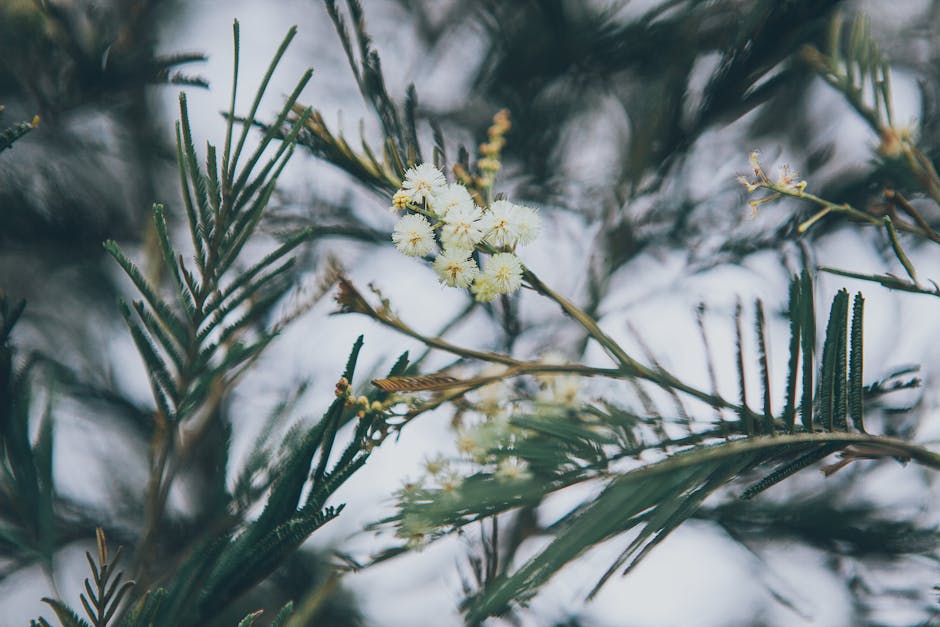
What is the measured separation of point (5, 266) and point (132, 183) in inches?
9.0

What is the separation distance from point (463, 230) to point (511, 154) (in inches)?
24.7

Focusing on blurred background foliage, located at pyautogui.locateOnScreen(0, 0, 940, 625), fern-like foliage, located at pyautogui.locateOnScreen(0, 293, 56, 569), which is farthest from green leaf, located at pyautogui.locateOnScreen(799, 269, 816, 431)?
fern-like foliage, located at pyautogui.locateOnScreen(0, 293, 56, 569)

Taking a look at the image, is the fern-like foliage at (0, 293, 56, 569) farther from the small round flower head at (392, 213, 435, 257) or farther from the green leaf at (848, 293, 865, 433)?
the green leaf at (848, 293, 865, 433)

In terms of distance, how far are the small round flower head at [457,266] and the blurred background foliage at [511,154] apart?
42 centimetres

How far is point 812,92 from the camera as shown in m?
1.15

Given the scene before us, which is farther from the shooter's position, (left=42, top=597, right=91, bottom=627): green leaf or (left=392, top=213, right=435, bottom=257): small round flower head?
(left=392, top=213, right=435, bottom=257): small round flower head

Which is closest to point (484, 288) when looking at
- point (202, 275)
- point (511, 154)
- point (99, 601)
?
point (202, 275)

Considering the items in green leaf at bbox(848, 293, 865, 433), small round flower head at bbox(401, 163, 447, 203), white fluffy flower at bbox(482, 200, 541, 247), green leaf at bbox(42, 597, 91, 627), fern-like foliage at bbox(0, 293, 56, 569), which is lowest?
green leaf at bbox(42, 597, 91, 627)

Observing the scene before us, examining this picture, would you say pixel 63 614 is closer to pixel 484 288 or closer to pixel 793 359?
pixel 484 288

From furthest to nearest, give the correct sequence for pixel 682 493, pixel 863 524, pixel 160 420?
pixel 863 524, pixel 160 420, pixel 682 493

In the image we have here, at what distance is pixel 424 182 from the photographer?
1.93ft

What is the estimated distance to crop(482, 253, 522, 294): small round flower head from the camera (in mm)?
575

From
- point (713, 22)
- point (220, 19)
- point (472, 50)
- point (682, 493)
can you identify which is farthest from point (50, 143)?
point (682, 493)

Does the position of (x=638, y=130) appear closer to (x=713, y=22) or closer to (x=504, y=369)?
(x=713, y=22)
